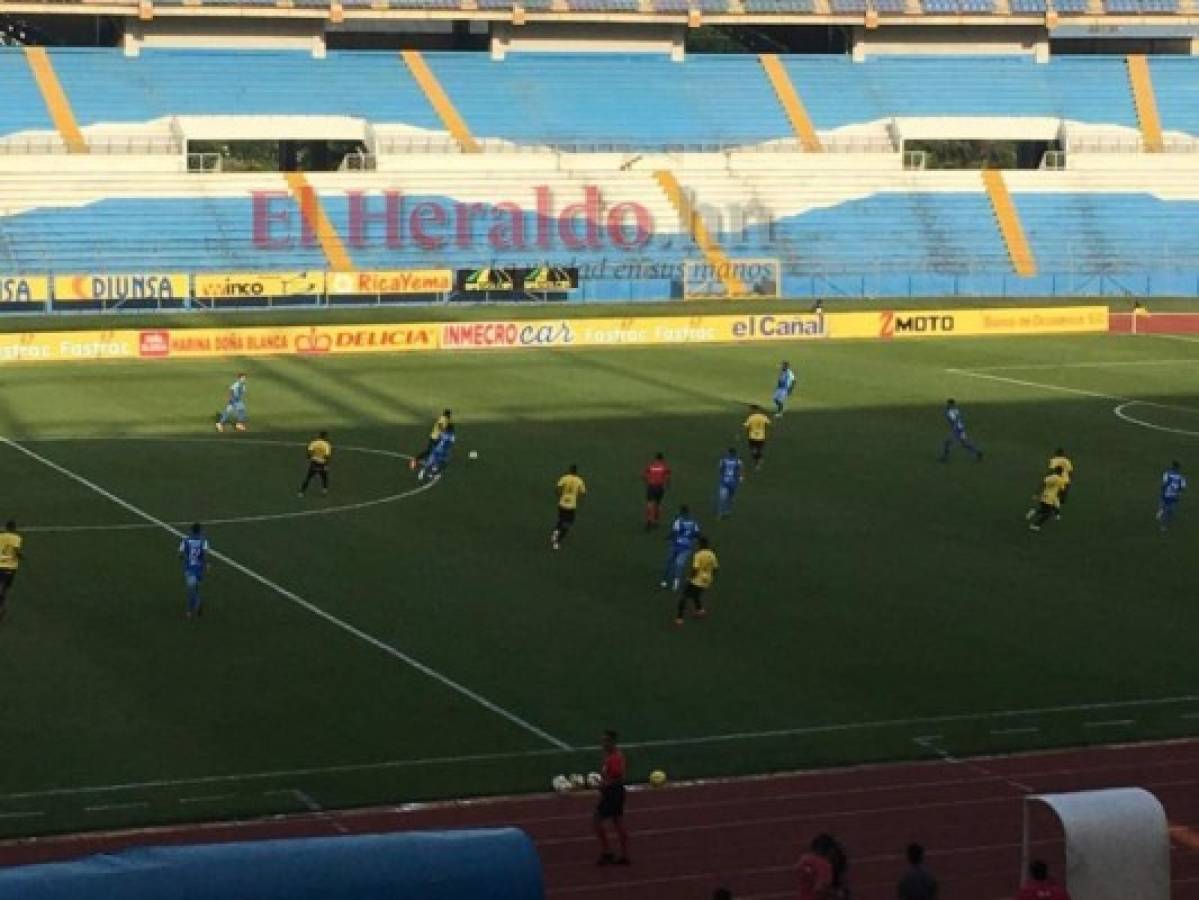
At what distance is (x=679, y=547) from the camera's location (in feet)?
117

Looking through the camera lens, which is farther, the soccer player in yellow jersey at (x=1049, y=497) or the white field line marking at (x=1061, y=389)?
the white field line marking at (x=1061, y=389)

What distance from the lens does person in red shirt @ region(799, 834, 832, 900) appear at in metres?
18.2

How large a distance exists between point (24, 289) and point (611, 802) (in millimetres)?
57635

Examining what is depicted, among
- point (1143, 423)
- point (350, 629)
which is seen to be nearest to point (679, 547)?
point (350, 629)

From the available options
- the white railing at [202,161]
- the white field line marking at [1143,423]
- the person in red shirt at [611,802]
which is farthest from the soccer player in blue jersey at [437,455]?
the white railing at [202,161]

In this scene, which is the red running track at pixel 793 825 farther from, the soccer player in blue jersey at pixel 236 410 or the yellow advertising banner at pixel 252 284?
the yellow advertising banner at pixel 252 284

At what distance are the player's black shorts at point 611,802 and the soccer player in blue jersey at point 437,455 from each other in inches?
900

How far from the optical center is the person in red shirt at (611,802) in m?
23.4

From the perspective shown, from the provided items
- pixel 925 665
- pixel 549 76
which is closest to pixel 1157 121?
pixel 549 76

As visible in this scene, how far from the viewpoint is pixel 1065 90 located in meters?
104

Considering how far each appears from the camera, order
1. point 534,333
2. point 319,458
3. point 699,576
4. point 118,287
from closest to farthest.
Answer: point 699,576 → point 319,458 → point 534,333 → point 118,287

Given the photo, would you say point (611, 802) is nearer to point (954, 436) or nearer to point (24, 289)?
point (954, 436)

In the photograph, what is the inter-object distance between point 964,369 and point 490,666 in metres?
38.0

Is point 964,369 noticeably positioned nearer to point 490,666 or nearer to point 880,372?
point 880,372
